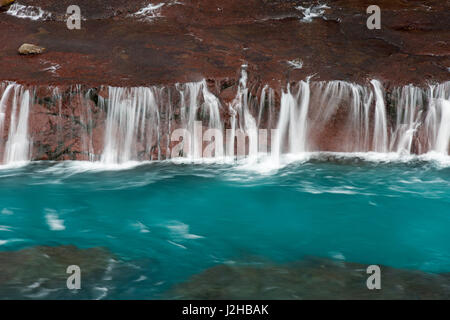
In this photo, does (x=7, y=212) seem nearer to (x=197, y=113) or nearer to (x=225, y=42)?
(x=197, y=113)

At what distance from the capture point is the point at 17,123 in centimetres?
1000

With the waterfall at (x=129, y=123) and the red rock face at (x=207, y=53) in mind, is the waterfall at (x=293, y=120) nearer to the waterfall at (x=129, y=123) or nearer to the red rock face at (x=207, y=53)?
the red rock face at (x=207, y=53)

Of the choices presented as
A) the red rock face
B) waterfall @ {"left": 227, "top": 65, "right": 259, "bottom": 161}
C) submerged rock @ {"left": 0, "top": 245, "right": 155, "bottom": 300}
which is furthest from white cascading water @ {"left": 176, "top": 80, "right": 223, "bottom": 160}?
submerged rock @ {"left": 0, "top": 245, "right": 155, "bottom": 300}

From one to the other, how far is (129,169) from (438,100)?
19.1 ft

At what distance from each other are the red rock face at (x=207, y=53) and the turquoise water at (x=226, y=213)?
2.69ft

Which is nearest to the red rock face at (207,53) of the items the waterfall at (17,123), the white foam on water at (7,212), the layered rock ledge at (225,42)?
the layered rock ledge at (225,42)

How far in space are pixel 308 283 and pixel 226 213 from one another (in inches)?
96.3

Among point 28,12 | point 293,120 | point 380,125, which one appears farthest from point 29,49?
point 380,125

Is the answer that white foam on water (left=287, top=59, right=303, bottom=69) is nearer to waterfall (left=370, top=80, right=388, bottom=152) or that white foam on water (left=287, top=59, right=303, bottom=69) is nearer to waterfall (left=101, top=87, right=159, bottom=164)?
waterfall (left=370, top=80, right=388, bottom=152)

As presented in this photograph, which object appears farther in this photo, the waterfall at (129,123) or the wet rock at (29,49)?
the wet rock at (29,49)

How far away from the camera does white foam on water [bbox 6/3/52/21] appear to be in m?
13.6

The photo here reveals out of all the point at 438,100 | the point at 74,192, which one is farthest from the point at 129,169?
the point at 438,100

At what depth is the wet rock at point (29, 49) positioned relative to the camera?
448 inches

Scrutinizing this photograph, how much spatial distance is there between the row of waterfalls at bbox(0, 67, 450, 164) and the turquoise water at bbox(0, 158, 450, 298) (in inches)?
16.0
